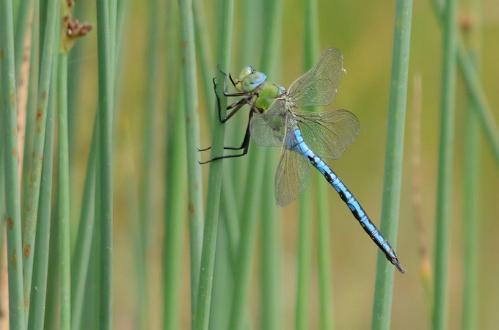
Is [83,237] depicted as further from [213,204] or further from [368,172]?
[368,172]

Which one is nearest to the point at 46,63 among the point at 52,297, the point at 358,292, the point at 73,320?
the point at 73,320

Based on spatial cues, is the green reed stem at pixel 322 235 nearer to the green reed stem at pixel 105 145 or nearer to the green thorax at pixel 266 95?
the green thorax at pixel 266 95

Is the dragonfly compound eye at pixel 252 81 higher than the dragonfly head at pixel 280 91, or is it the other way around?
the dragonfly compound eye at pixel 252 81

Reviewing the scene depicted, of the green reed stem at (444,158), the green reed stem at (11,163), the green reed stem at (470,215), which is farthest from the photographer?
the green reed stem at (470,215)

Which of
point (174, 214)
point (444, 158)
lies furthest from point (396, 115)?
point (174, 214)

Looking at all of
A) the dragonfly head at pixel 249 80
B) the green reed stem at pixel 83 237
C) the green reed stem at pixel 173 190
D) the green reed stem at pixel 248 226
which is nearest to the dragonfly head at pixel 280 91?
the dragonfly head at pixel 249 80

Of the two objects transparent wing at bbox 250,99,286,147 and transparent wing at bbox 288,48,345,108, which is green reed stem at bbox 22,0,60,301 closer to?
transparent wing at bbox 250,99,286,147
